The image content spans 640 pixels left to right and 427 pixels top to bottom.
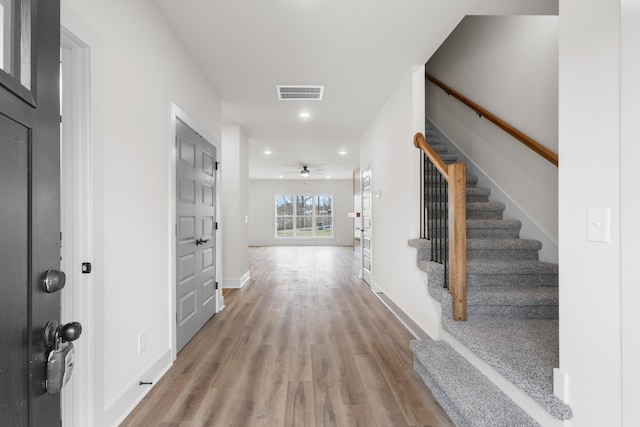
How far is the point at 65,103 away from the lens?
5.20ft

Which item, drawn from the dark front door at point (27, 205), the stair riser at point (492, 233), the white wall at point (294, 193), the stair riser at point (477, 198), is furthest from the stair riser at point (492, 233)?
the white wall at point (294, 193)

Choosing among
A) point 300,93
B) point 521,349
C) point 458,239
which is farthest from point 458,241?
point 300,93

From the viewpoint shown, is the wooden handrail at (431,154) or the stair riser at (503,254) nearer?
the wooden handrail at (431,154)


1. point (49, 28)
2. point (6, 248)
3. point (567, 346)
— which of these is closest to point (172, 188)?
point (49, 28)

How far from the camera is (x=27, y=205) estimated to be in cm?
67

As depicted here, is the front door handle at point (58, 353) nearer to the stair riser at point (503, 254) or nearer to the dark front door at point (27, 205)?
the dark front door at point (27, 205)

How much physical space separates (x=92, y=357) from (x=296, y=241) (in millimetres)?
11444

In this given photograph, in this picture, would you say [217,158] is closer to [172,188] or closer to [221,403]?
[172,188]

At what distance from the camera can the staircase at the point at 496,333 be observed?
5.28 feet

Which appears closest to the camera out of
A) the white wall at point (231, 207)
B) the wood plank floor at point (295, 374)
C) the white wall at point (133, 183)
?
the white wall at point (133, 183)

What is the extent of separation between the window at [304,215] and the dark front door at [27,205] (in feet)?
40.6

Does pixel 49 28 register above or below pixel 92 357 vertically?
above

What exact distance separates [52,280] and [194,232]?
7.95 feet

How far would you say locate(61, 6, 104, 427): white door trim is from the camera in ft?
5.12
